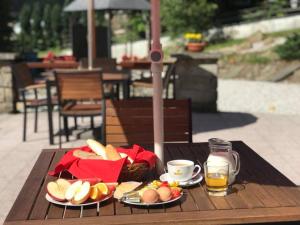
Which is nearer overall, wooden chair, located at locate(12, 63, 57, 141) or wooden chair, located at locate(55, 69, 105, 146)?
wooden chair, located at locate(55, 69, 105, 146)

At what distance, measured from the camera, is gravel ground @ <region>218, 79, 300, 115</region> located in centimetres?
905

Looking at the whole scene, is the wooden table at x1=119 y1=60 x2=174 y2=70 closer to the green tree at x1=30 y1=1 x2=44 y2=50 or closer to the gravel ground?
the gravel ground

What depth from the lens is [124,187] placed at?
6.72 ft

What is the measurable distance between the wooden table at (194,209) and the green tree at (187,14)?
17.4 meters

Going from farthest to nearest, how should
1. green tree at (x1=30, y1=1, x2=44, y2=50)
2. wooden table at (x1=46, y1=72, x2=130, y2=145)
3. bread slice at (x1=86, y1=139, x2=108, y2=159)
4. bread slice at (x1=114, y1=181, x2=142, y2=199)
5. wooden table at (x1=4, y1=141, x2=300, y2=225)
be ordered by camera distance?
green tree at (x1=30, y1=1, x2=44, y2=50) < wooden table at (x1=46, y1=72, x2=130, y2=145) < bread slice at (x1=86, y1=139, x2=108, y2=159) < bread slice at (x1=114, y1=181, x2=142, y2=199) < wooden table at (x1=4, y1=141, x2=300, y2=225)

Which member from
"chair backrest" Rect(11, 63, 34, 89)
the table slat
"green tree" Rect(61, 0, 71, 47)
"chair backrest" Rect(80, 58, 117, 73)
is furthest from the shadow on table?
"green tree" Rect(61, 0, 71, 47)

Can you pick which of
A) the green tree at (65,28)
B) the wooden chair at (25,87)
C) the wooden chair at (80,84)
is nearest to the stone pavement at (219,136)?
the wooden chair at (25,87)

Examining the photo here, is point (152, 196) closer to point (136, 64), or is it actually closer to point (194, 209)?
point (194, 209)

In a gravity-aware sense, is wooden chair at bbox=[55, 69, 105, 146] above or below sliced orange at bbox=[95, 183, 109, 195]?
above

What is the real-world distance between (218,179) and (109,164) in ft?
1.46

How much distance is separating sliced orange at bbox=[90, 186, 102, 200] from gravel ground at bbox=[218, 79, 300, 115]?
269 inches

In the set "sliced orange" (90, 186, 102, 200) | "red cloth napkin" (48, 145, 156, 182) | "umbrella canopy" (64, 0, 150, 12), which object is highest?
"umbrella canopy" (64, 0, 150, 12)

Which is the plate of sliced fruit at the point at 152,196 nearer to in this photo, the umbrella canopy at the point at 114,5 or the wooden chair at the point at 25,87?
the wooden chair at the point at 25,87

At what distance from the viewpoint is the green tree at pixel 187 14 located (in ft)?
63.3
